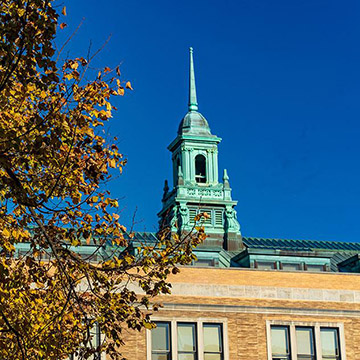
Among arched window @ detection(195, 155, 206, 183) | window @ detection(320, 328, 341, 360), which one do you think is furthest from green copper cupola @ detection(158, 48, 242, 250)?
window @ detection(320, 328, 341, 360)

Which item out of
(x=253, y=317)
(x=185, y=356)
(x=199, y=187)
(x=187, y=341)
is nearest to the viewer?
(x=185, y=356)

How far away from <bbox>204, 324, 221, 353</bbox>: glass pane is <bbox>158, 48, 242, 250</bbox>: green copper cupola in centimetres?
2248

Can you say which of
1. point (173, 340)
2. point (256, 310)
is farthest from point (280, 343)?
point (173, 340)

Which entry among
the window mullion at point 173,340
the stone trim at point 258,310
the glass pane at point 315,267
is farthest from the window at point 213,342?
the glass pane at point 315,267

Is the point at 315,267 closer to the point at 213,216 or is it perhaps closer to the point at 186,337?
the point at 186,337

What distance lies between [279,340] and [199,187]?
88.1 ft

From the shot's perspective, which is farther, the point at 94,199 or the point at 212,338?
the point at 212,338

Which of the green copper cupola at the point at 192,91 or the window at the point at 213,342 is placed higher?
the green copper cupola at the point at 192,91

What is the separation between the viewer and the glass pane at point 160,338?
1679 inches

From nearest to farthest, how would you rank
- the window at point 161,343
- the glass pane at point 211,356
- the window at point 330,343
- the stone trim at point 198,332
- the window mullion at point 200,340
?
the stone trim at point 198,332
the window at point 161,343
the window mullion at point 200,340
the glass pane at point 211,356
the window at point 330,343

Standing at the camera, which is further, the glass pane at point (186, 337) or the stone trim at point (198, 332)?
the glass pane at point (186, 337)

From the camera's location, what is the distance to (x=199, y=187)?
231 ft

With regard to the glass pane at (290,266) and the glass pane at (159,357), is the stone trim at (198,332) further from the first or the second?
the glass pane at (290,266)

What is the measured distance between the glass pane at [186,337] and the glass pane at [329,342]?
5897 millimetres
